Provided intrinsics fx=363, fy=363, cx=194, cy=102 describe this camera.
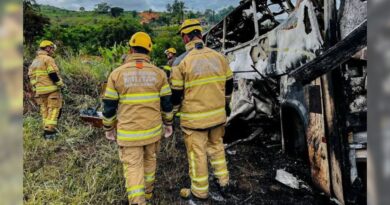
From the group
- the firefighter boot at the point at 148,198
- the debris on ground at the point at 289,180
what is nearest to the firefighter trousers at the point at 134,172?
the firefighter boot at the point at 148,198

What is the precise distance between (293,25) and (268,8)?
1820 mm

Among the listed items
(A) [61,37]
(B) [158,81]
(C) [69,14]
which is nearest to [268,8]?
(B) [158,81]

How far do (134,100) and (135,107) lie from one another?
6 cm

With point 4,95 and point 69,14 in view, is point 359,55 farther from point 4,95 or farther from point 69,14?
point 69,14

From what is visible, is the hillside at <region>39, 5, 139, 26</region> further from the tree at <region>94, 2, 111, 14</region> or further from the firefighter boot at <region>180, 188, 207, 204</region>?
the firefighter boot at <region>180, 188, 207, 204</region>

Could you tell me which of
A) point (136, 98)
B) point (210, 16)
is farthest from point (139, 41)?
point (210, 16)

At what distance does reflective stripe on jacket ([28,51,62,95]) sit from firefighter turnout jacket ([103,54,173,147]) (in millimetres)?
2777

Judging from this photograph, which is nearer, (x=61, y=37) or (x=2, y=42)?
(x=2, y=42)

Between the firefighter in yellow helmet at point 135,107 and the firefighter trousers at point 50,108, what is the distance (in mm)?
2789

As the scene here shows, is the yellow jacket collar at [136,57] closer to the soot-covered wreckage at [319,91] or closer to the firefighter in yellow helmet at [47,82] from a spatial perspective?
the soot-covered wreckage at [319,91]

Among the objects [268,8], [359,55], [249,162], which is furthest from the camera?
[268,8]

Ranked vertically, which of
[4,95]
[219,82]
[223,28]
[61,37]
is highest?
[61,37]

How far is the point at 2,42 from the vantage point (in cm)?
50

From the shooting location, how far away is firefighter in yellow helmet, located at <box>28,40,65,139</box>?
5402mm
